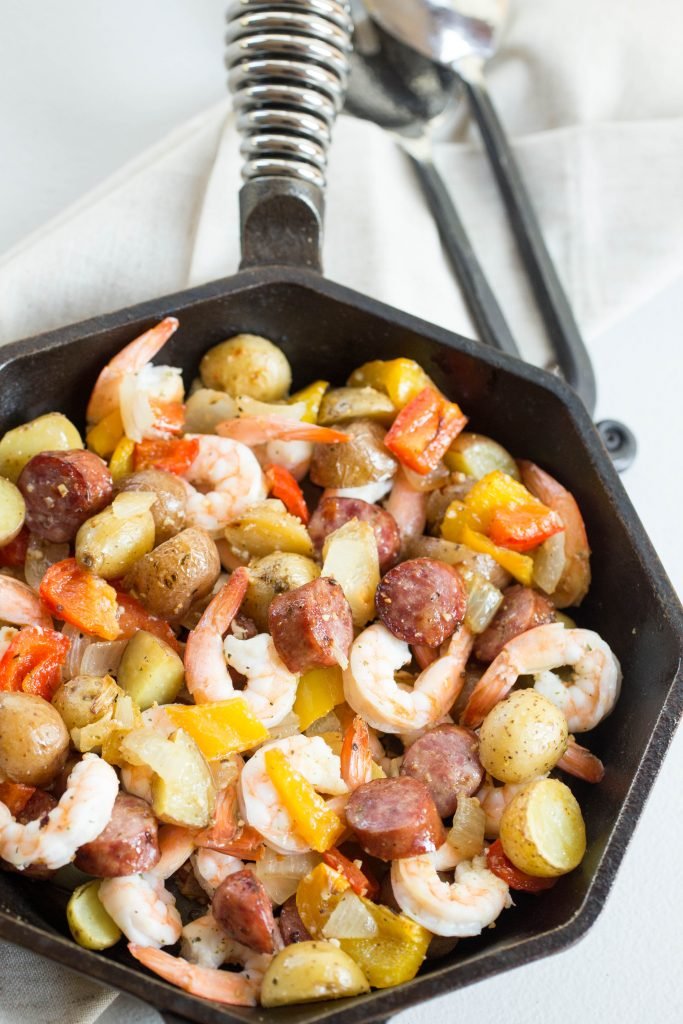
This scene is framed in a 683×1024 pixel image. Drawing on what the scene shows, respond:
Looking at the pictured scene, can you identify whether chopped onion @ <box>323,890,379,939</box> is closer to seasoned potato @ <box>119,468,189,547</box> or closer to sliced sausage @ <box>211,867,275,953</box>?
sliced sausage @ <box>211,867,275,953</box>

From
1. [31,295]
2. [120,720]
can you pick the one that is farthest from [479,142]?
[120,720]

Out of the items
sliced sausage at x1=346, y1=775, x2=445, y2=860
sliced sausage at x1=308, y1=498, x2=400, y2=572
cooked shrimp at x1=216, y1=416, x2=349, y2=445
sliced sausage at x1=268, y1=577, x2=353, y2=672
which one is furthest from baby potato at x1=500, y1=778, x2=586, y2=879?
cooked shrimp at x1=216, y1=416, x2=349, y2=445

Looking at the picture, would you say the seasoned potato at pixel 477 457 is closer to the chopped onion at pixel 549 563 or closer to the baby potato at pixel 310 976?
the chopped onion at pixel 549 563

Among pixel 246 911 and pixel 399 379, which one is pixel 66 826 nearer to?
pixel 246 911

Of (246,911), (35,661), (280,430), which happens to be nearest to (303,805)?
(246,911)

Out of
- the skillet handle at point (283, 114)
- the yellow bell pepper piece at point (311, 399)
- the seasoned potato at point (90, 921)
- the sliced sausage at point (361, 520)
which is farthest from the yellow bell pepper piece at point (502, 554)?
the seasoned potato at point (90, 921)
